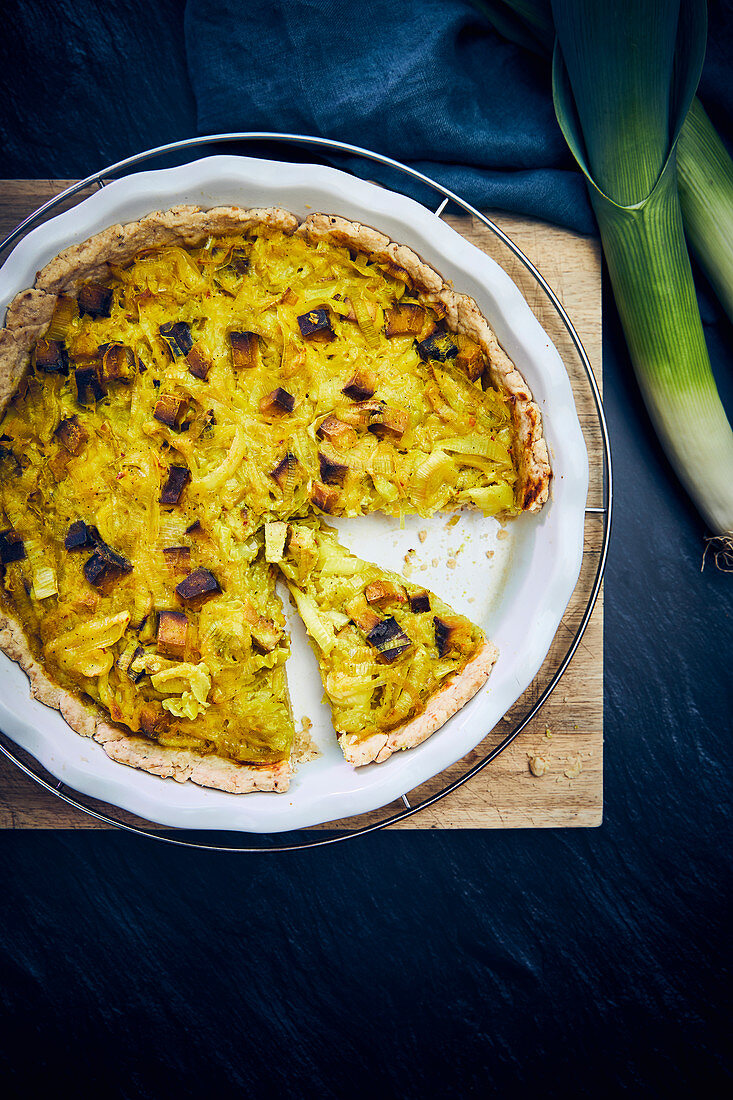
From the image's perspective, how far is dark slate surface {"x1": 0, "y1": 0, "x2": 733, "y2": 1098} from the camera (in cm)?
307

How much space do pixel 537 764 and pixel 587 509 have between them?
43.5 inches

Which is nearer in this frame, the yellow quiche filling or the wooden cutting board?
the yellow quiche filling

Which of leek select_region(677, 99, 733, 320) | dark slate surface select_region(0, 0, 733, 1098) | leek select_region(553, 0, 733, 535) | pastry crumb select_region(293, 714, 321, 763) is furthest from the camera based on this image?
dark slate surface select_region(0, 0, 733, 1098)

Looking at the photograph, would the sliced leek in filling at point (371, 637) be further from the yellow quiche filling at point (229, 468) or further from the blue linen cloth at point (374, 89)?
the blue linen cloth at point (374, 89)

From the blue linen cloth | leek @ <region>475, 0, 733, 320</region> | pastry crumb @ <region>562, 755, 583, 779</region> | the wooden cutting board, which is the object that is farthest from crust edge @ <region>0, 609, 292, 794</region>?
leek @ <region>475, 0, 733, 320</region>

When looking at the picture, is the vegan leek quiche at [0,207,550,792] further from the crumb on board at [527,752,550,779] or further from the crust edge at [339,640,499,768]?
the crumb on board at [527,752,550,779]

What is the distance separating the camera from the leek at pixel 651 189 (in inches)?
98.9

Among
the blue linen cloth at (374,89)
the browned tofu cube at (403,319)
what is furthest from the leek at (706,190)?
the browned tofu cube at (403,319)

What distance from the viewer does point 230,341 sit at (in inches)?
103

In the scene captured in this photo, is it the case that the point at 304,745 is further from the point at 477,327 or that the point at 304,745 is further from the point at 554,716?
the point at 477,327

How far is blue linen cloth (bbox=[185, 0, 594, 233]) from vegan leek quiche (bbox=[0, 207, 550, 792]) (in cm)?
57

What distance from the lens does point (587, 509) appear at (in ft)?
9.43

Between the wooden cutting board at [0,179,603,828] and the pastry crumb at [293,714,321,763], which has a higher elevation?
the wooden cutting board at [0,179,603,828]

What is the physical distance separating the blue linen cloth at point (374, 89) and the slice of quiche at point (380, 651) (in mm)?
1671
